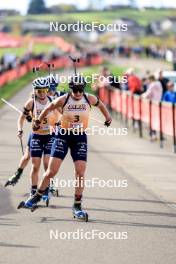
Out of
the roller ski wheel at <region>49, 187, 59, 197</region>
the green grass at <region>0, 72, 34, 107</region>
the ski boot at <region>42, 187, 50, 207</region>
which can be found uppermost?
the green grass at <region>0, 72, 34, 107</region>

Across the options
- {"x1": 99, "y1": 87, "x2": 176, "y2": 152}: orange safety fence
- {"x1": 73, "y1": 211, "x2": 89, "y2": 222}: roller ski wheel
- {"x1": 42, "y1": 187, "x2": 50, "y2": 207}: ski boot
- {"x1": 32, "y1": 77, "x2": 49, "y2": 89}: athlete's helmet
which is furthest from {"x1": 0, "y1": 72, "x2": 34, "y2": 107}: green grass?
{"x1": 73, "y1": 211, "x2": 89, "y2": 222}: roller ski wheel

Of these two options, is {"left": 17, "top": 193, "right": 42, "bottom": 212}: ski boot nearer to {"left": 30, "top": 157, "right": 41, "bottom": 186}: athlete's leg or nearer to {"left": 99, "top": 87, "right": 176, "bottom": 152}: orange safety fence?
{"left": 30, "top": 157, "right": 41, "bottom": 186}: athlete's leg

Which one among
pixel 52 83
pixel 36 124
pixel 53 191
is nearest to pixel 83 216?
pixel 36 124

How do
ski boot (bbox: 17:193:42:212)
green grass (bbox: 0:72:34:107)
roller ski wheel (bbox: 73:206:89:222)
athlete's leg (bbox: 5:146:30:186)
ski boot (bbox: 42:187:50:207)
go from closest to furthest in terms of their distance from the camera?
Result: roller ski wheel (bbox: 73:206:89:222), ski boot (bbox: 17:193:42:212), ski boot (bbox: 42:187:50:207), athlete's leg (bbox: 5:146:30:186), green grass (bbox: 0:72:34:107)

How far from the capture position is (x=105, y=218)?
12242 millimetres

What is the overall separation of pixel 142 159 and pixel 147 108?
15.6 feet

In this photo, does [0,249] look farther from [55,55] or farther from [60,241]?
[55,55]

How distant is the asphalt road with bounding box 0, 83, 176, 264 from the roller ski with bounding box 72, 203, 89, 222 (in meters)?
0.08

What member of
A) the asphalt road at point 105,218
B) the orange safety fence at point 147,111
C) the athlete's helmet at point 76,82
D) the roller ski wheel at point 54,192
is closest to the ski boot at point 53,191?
the roller ski wheel at point 54,192

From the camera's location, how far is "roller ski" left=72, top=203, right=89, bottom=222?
39.1 feet

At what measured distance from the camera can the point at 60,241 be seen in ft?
34.4

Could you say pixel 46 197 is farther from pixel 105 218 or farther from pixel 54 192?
pixel 105 218

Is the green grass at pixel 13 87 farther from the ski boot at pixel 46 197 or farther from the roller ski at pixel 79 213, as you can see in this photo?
the roller ski at pixel 79 213

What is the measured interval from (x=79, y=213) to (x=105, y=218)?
40 cm
